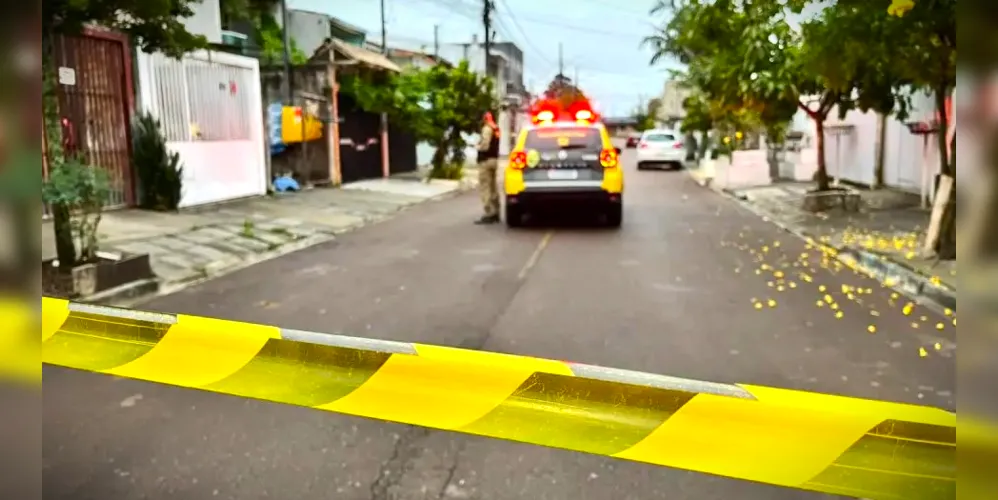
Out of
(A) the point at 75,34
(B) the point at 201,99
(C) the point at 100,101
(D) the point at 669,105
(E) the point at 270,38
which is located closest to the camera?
(A) the point at 75,34

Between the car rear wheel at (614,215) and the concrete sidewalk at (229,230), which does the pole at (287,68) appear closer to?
the concrete sidewalk at (229,230)

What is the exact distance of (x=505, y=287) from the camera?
8.22 meters

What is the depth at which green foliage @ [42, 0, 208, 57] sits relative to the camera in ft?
23.6

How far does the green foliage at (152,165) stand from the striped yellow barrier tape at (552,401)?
40.8 feet

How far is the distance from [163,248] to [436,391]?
9481mm

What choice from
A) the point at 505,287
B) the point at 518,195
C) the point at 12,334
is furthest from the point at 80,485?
the point at 518,195

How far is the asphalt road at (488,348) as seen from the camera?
3619 mm

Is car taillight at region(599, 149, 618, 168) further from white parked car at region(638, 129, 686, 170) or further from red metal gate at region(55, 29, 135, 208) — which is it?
white parked car at region(638, 129, 686, 170)

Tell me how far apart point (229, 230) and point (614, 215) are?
20.6 feet

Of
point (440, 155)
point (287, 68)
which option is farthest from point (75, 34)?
point (440, 155)

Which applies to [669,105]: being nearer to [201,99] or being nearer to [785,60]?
[785,60]

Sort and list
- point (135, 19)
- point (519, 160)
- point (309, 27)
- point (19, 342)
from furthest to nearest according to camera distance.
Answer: point (309, 27) < point (519, 160) < point (135, 19) < point (19, 342)

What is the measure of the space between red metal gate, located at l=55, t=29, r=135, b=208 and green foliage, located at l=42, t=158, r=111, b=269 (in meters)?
4.63

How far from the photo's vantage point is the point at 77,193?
7.64 metres
